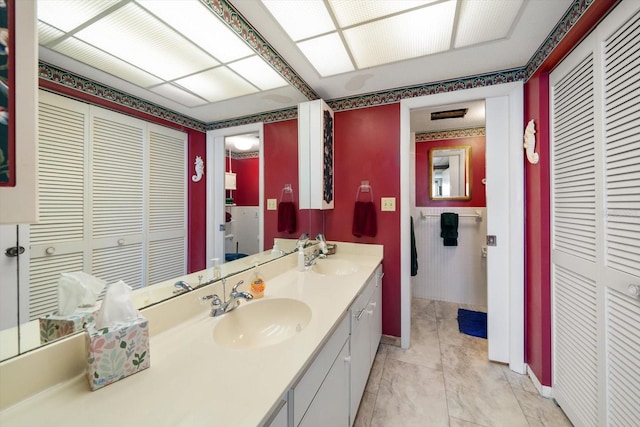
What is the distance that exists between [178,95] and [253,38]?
593 mm

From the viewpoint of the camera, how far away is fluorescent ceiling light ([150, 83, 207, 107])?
97 centimetres

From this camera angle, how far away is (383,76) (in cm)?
182

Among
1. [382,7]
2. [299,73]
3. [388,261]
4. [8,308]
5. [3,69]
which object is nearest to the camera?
[3,69]

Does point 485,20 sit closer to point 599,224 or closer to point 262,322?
point 599,224

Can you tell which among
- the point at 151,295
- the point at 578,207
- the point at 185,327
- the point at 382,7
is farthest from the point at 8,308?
the point at 578,207

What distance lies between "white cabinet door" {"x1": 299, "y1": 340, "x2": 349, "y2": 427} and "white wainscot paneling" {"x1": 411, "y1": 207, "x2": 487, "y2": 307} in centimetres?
239

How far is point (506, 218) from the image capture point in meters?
1.83

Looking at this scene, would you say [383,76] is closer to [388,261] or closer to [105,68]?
[388,261]

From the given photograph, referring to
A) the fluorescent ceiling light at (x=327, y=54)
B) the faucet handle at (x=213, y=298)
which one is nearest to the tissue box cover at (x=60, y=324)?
the faucet handle at (x=213, y=298)

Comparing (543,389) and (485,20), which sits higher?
(485,20)

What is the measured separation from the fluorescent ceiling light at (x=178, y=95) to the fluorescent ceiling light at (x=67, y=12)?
249mm

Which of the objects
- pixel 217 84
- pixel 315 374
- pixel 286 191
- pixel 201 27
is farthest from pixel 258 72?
pixel 315 374

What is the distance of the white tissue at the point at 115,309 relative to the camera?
2.11 ft

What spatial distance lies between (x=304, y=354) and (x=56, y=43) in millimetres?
1112
